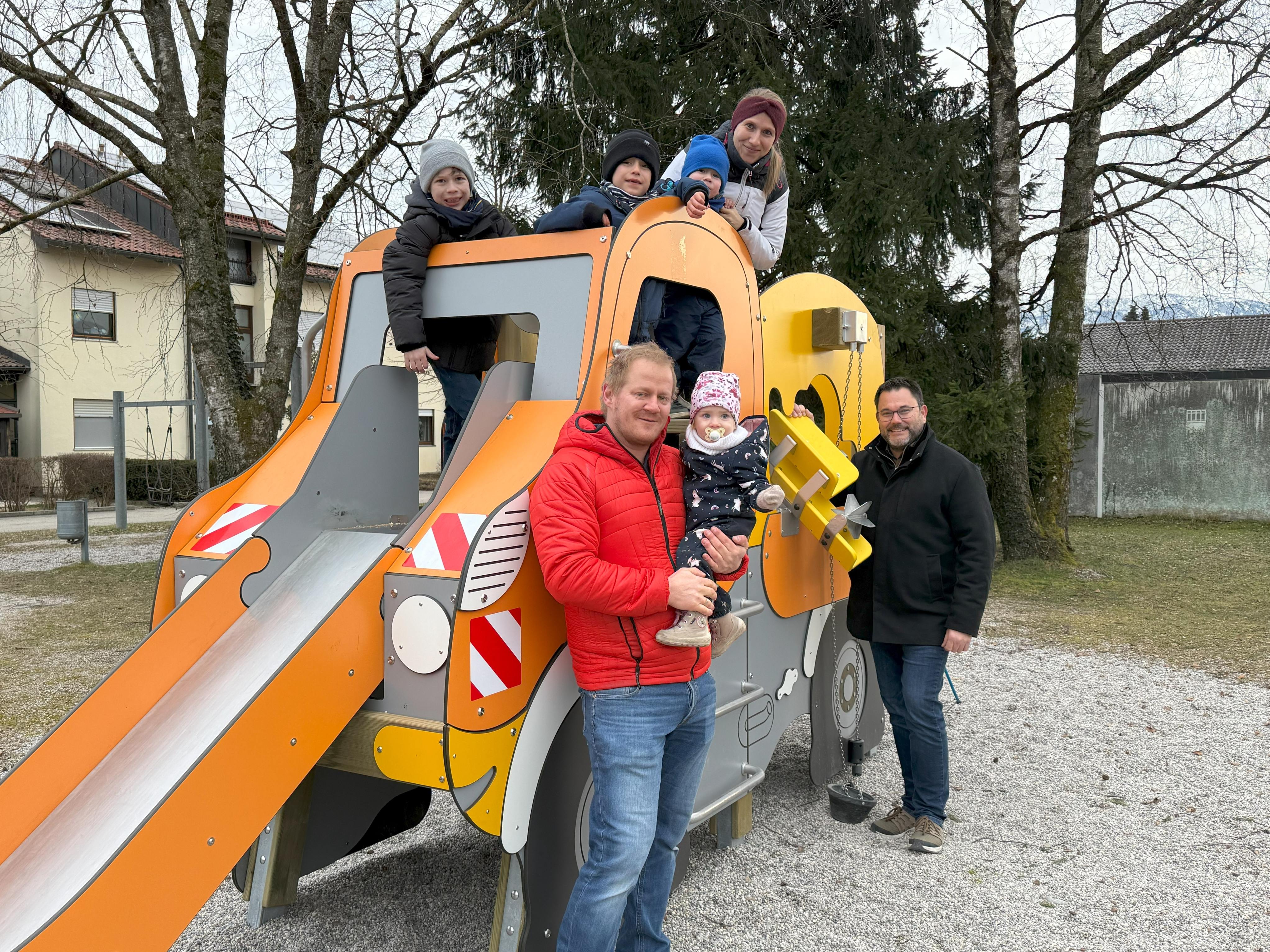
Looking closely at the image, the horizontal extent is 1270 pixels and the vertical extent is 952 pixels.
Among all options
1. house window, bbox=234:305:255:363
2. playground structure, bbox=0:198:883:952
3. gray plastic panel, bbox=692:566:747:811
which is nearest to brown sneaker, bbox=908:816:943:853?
playground structure, bbox=0:198:883:952

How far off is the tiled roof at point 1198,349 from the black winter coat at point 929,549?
18.9 meters

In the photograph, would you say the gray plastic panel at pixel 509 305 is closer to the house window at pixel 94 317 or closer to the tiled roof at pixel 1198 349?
the tiled roof at pixel 1198 349

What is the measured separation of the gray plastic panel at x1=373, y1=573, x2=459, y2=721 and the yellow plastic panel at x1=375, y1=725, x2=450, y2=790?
5 centimetres

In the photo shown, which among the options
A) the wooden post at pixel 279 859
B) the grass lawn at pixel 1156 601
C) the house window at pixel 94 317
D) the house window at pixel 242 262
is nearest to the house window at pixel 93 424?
the house window at pixel 94 317

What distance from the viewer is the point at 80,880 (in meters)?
2.08

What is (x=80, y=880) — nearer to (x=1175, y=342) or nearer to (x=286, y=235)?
(x=286, y=235)

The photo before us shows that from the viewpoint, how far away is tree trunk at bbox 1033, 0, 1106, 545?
12.3m

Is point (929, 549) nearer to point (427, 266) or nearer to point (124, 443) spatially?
point (427, 266)

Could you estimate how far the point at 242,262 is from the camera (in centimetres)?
2886

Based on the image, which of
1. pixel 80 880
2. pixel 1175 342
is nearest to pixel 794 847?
pixel 80 880

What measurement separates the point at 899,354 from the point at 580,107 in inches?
184

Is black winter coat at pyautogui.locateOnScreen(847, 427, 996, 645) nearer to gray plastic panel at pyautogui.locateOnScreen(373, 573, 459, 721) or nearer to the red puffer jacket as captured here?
the red puffer jacket

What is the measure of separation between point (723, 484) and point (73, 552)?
1374 cm

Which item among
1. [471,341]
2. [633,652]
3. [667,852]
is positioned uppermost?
[471,341]
